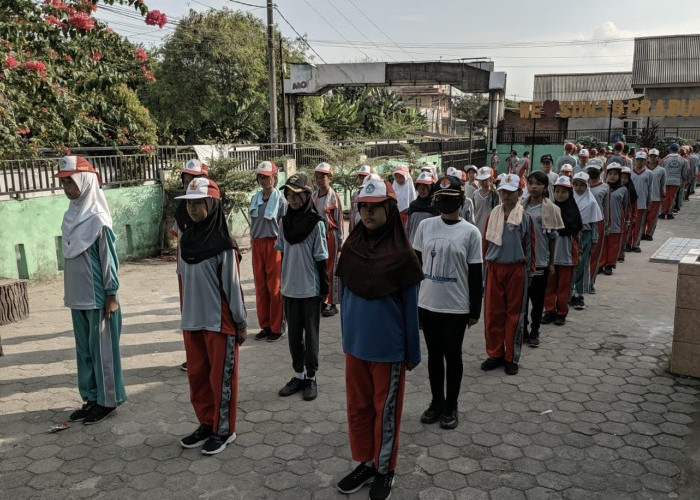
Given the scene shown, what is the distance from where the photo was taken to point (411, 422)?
14.5ft

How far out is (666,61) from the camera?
33.2m

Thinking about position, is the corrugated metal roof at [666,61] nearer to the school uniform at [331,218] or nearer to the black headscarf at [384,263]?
the school uniform at [331,218]

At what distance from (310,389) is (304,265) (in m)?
1.07

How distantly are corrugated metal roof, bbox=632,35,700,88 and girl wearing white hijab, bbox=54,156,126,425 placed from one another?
34458 mm

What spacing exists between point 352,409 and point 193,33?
76.0 feet

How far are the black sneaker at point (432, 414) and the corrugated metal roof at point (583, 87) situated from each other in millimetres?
37511

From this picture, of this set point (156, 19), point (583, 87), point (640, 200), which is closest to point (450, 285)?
point (156, 19)

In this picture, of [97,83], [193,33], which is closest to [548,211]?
[97,83]

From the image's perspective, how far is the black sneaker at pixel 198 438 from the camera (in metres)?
4.04

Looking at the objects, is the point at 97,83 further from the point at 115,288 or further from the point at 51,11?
the point at 115,288

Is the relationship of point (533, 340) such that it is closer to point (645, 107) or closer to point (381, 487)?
point (381, 487)

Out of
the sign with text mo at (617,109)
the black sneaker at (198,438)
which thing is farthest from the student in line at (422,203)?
the sign with text mo at (617,109)

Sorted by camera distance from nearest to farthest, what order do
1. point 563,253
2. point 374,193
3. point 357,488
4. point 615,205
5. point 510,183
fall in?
point 374,193 → point 357,488 → point 510,183 → point 563,253 → point 615,205

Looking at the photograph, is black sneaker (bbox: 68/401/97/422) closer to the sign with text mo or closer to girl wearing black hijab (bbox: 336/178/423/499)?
girl wearing black hijab (bbox: 336/178/423/499)
